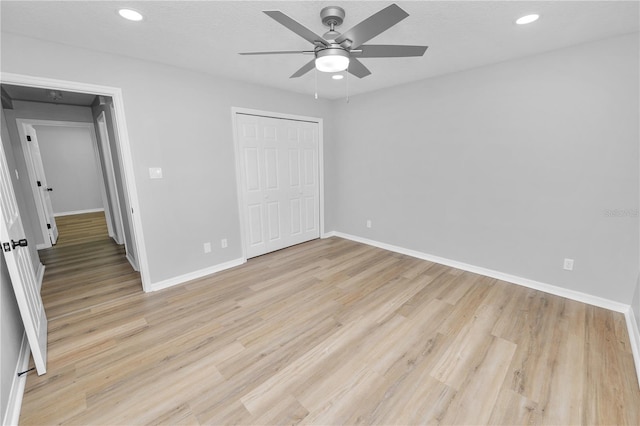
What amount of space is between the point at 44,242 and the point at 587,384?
23.4 ft

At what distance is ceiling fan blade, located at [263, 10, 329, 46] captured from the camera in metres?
1.32

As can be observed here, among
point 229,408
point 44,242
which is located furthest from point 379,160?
point 44,242

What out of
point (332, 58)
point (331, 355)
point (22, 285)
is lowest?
point (331, 355)

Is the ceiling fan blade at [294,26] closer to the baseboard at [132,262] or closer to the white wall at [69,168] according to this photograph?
the baseboard at [132,262]

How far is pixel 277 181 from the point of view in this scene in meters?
4.17

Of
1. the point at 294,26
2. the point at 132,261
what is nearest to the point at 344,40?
the point at 294,26

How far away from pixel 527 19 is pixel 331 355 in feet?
9.42

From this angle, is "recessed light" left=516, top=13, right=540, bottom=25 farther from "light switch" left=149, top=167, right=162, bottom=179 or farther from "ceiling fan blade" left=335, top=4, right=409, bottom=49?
"light switch" left=149, top=167, right=162, bottom=179

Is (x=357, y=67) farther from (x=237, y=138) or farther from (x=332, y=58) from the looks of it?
(x=237, y=138)

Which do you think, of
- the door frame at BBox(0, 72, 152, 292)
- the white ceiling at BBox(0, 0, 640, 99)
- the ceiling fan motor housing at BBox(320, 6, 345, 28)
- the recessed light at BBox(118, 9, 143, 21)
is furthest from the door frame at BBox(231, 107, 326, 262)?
the ceiling fan motor housing at BBox(320, 6, 345, 28)

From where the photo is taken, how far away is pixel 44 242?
15.3 feet

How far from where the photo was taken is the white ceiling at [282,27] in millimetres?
1785

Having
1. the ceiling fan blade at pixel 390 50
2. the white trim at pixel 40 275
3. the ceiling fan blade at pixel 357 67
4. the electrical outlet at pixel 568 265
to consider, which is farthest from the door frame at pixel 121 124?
the electrical outlet at pixel 568 265

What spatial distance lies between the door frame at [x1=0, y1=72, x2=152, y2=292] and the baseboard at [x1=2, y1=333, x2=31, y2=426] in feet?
3.56
